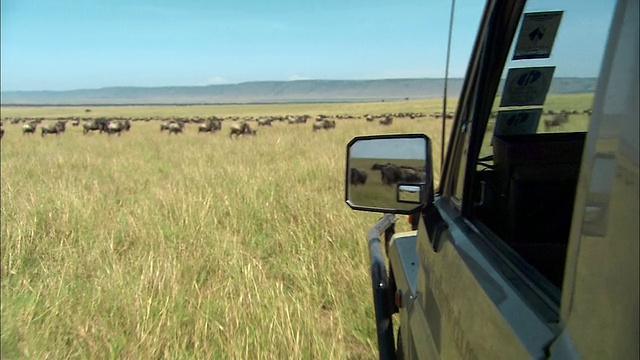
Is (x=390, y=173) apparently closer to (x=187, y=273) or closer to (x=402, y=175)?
(x=402, y=175)

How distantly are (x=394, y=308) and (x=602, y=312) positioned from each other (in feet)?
6.03

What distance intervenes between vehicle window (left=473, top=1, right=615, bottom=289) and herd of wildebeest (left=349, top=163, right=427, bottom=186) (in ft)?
0.68

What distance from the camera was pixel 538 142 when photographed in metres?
1.58

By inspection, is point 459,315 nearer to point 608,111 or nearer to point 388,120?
point 608,111

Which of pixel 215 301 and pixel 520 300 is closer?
pixel 520 300

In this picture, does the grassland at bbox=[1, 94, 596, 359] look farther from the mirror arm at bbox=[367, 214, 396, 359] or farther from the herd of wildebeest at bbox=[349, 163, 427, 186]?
the herd of wildebeest at bbox=[349, 163, 427, 186]

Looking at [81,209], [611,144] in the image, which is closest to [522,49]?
[611,144]

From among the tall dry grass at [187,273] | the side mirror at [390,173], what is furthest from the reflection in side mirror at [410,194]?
the tall dry grass at [187,273]

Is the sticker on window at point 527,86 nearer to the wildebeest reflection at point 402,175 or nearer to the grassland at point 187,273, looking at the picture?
the wildebeest reflection at point 402,175

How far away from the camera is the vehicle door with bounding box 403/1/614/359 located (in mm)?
1119

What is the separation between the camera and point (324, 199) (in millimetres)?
6379

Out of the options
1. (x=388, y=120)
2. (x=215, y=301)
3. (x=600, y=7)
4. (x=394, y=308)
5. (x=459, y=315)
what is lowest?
(x=388, y=120)

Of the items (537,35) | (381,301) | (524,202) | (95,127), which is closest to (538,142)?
(524,202)

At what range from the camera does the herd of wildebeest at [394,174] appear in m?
1.56
